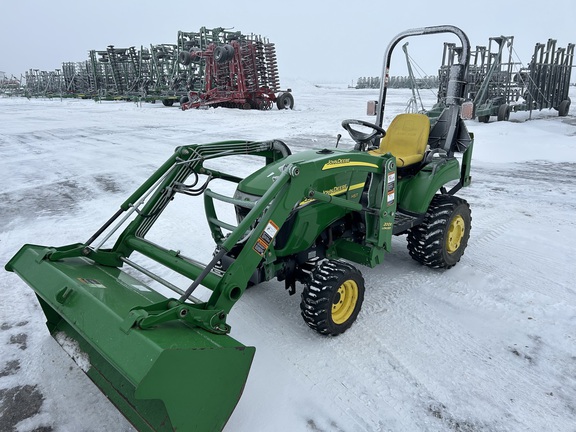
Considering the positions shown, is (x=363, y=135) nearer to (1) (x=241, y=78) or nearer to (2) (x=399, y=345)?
(2) (x=399, y=345)

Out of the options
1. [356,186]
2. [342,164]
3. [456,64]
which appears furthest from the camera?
[456,64]

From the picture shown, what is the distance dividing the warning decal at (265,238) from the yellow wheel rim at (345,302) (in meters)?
0.74

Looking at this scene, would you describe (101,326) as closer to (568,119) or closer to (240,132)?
(240,132)

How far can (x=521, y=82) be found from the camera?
1575cm

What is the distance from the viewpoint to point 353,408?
2412 mm

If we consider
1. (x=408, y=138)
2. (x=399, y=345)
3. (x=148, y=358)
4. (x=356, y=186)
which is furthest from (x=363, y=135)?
(x=148, y=358)

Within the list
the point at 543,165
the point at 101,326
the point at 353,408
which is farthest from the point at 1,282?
the point at 543,165

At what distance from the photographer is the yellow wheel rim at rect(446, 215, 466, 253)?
411cm

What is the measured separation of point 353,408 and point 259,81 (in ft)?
66.0

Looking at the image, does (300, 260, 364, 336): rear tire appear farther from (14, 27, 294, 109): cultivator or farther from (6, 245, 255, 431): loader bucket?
(14, 27, 294, 109): cultivator

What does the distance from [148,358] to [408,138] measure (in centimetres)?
319

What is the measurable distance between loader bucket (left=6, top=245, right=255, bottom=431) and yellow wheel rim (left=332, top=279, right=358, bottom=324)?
1.00 meters

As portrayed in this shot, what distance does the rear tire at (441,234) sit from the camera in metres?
3.92

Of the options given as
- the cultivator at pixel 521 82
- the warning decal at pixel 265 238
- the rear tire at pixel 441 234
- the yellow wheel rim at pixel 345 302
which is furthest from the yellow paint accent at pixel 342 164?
the cultivator at pixel 521 82
